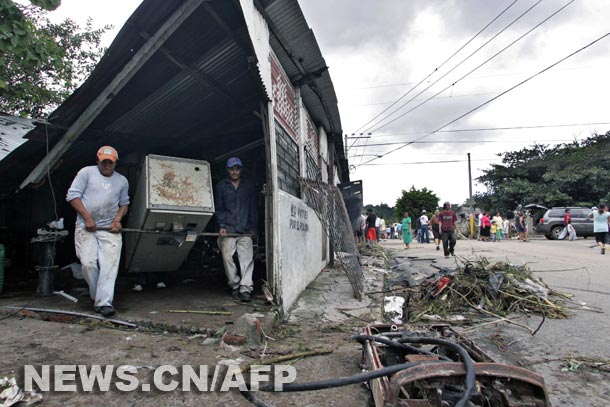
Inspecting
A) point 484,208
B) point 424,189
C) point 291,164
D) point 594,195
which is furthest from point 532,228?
point 291,164

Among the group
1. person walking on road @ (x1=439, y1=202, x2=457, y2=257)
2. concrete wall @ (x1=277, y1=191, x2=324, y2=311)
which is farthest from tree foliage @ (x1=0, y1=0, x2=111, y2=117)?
person walking on road @ (x1=439, y1=202, x2=457, y2=257)

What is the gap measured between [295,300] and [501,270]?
3088 mm

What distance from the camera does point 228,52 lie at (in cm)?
427

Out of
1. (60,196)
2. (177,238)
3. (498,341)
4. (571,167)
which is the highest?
(571,167)

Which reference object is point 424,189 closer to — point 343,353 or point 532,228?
point 532,228

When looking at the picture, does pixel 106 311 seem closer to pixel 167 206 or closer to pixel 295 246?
pixel 167 206

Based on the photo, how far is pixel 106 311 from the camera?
3.57 meters

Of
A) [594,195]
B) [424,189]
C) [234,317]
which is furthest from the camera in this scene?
[424,189]

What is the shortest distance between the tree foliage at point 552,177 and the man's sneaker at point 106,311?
30.3 metres

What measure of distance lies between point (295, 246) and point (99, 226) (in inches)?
94.4

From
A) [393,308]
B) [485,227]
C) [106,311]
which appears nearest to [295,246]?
[393,308]

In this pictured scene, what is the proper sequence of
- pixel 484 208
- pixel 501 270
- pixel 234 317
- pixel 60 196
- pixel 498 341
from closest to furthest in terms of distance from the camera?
pixel 498 341 → pixel 234 317 → pixel 501 270 → pixel 60 196 → pixel 484 208

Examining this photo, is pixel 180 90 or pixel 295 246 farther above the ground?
pixel 180 90

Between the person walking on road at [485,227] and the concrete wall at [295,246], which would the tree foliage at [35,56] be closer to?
the concrete wall at [295,246]
